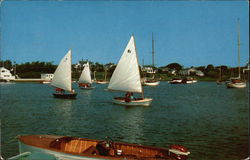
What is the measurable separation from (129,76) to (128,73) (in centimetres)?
58

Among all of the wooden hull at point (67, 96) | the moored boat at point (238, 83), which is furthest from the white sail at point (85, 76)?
the moored boat at point (238, 83)

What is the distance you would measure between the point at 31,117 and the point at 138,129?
53.5 ft

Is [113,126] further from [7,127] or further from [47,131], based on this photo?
[7,127]

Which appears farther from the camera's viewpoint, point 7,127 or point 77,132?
point 7,127

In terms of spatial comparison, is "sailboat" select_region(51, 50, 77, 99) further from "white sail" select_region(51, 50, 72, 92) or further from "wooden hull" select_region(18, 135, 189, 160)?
"wooden hull" select_region(18, 135, 189, 160)

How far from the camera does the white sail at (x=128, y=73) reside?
145ft

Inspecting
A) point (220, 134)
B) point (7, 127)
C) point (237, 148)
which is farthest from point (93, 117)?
point (237, 148)

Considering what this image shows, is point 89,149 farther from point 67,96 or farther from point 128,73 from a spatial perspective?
point 67,96

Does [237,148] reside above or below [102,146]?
below

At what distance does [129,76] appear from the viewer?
44719 mm

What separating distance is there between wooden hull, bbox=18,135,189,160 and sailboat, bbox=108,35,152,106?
27.6m

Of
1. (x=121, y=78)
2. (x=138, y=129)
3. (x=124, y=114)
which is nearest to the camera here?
(x=138, y=129)

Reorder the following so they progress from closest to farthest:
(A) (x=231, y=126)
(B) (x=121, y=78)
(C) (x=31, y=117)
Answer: (A) (x=231, y=126) < (C) (x=31, y=117) < (B) (x=121, y=78)

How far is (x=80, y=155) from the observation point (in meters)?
14.3
